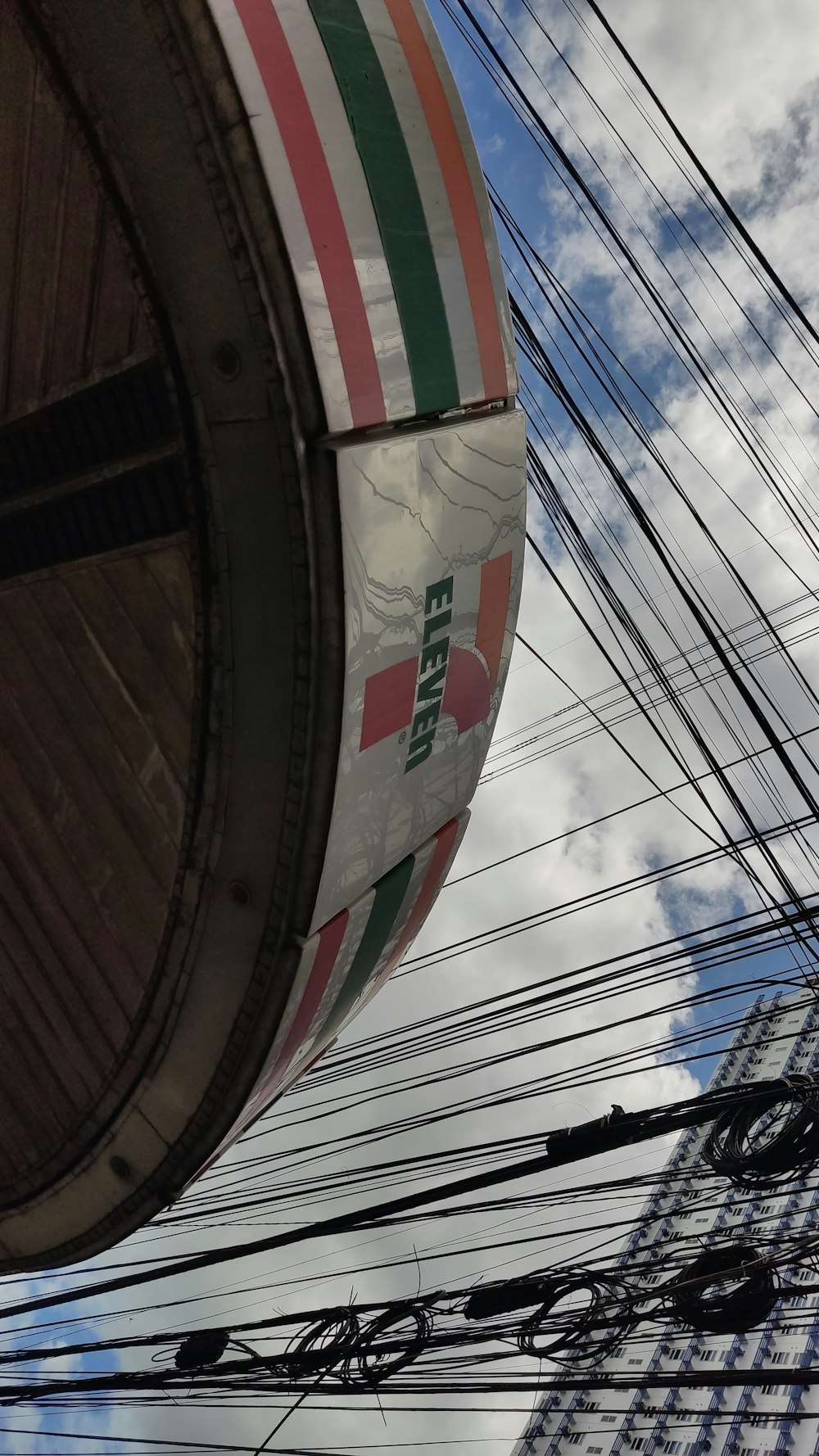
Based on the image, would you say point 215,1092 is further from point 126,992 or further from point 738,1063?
point 738,1063

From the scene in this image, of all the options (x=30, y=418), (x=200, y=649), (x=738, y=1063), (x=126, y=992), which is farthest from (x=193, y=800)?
(x=738, y=1063)

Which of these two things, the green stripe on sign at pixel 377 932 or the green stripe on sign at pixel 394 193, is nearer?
the green stripe on sign at pixel 394 193

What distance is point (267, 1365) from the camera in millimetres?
4391

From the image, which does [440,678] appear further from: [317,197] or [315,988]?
[317,197]

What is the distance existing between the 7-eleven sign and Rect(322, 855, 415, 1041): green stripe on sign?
1.39 feet

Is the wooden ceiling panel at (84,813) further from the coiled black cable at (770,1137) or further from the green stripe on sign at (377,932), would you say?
the coiled black cable at (770,1137)

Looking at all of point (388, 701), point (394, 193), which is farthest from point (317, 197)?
point (388, 701)

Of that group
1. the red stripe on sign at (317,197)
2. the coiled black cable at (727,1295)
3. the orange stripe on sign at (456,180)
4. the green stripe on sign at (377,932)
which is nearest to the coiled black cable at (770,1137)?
the coiled black cable at (727,1295)

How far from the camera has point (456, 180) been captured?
2395 millimetres

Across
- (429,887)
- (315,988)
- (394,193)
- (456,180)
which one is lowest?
(315,988)

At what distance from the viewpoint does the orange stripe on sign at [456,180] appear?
2352 mm

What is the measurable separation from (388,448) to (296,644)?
1.61 ft

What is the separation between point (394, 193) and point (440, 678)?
1.21 m

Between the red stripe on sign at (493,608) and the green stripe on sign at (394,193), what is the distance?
1.70 ft
